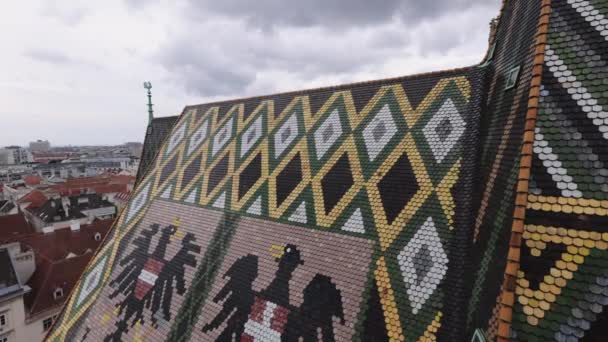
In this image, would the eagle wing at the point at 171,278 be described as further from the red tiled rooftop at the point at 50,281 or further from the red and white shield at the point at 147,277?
the red tiled rooftop at the point at 50,281

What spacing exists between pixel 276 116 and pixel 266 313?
216 inches

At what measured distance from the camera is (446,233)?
5.14 m

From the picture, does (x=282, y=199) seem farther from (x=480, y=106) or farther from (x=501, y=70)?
(x=501, y=70)

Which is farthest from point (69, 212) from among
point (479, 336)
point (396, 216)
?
point (479, 336)

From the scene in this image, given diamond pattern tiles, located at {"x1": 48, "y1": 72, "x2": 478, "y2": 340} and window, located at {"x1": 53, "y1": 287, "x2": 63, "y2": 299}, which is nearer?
diamond pattern tiles, located at {"x1": 48, "y1": 72, "x2": 478, "y2": 340}

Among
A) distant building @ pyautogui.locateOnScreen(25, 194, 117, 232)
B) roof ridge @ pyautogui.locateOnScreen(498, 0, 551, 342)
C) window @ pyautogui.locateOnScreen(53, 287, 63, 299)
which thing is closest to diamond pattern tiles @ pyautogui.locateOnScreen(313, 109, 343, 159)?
roof ridge @ pyautogui.locateOnScreen(498, 0, 551, 342)

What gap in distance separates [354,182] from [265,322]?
2.96 meters

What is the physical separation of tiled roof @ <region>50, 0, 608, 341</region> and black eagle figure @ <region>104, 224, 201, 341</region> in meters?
0.04

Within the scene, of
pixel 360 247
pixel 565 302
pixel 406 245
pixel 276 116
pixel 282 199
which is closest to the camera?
pixel 565 302

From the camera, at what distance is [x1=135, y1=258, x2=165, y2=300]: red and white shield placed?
792cm

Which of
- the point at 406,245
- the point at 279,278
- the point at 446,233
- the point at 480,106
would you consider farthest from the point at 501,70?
the point at 279,278

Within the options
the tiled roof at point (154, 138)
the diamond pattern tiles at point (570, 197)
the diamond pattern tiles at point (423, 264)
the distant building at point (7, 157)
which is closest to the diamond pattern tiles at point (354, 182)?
the diamond pattern tiles at point (423, 264)

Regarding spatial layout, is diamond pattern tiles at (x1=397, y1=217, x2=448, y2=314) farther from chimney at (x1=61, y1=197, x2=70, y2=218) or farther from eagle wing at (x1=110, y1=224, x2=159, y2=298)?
chimney at (x1=61, y1=197, x2=70, y2=218)

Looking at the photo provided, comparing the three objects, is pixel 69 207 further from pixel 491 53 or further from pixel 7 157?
pixel 7 157
